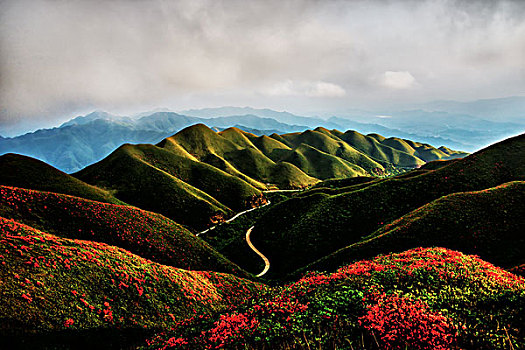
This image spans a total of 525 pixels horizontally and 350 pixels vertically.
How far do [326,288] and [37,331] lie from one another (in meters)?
16.1

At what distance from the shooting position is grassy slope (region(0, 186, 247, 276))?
25.3 metres

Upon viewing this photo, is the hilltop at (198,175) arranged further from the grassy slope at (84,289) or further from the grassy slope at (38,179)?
the grassy slope at (84,289)

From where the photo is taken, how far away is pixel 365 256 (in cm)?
2475

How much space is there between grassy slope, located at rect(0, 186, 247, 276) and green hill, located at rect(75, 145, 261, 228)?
31.0m

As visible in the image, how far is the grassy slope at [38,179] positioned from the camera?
44.0 meters

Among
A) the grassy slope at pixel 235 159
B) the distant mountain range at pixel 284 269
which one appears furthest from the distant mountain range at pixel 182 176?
the distant mountain range at pixel 284 269

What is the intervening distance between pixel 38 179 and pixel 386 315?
64.8 meters

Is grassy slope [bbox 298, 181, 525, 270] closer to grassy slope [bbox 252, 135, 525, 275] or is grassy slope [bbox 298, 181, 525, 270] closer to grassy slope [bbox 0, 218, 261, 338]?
grassy slope [bbox 252, 135, 525, 275]

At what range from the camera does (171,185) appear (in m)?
73.9

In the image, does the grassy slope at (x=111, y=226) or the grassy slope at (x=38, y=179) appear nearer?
the grassy slope at (x=111, y=226)

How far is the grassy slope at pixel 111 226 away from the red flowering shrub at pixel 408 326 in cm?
2622

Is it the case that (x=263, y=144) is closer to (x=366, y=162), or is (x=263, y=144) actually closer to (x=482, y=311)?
(x=366, y=162)

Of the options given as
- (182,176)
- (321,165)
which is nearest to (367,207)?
(182,176)

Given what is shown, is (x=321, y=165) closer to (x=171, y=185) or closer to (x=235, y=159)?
(x=235, y=159)
